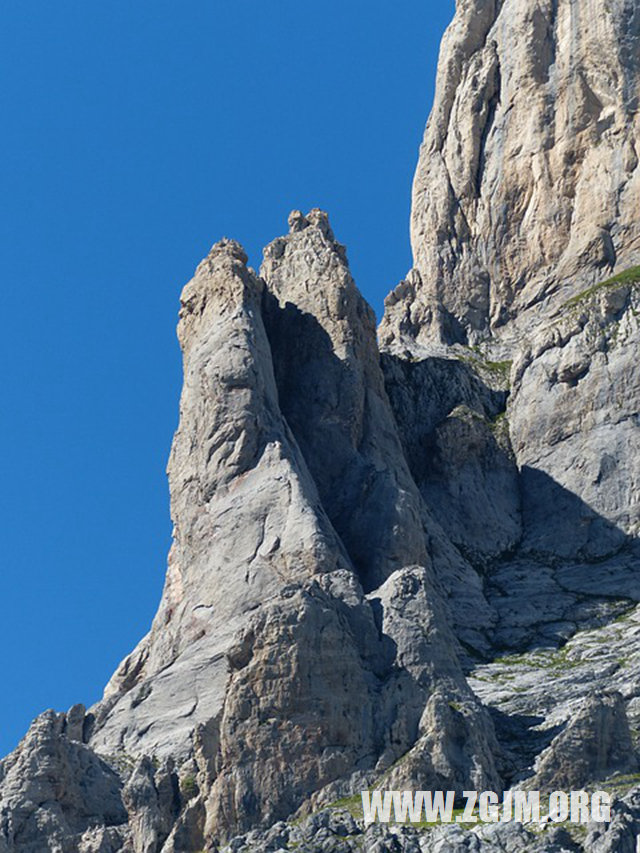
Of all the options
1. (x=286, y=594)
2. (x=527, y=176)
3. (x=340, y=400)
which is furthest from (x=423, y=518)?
(x=527, y=176)

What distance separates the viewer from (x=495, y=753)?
92688 mm

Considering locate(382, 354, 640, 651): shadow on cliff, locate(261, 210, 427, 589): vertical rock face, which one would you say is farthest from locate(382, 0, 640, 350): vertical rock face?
locate(261, 210, 427, 589): vertical rock face

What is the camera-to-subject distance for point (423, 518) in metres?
119

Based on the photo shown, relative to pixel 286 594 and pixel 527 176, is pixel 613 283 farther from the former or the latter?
pixel 286 594

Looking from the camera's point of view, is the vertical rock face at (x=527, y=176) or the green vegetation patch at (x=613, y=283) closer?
the green vegetation patch at (x=613, y=283)

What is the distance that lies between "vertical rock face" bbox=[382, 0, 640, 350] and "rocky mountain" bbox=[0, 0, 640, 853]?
0.58ft

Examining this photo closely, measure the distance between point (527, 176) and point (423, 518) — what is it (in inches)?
1283

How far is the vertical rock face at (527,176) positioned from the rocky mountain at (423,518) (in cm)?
18

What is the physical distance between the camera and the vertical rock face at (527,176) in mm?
141000

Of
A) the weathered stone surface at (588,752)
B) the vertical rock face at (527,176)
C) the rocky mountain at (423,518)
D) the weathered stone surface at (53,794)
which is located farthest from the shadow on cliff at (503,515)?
the weathered stone surface at (53,794)

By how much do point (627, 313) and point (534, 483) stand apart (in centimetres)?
1034

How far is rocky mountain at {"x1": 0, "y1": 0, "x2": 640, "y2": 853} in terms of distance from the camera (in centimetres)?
9169

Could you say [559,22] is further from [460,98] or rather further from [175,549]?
[175,549]

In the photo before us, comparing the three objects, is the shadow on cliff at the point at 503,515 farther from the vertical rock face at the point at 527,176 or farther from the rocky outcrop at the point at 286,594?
the vertical rock face at the point at 527,176
